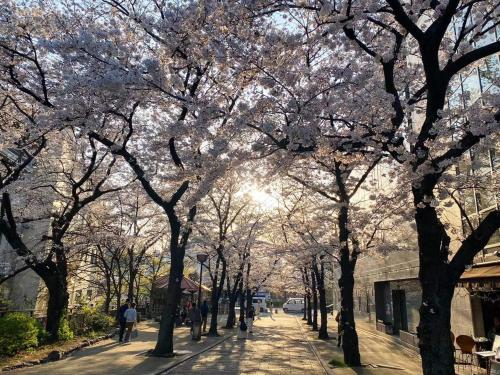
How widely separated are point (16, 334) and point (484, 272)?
14.3m

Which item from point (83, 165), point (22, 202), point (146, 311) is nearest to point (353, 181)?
point (83, 165)

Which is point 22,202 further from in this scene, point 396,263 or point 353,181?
point 396,263

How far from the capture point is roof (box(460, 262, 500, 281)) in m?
12.0

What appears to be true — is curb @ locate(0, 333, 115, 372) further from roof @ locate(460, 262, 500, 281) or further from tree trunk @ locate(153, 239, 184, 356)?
roof @ locate(460, 262, 500, 281)

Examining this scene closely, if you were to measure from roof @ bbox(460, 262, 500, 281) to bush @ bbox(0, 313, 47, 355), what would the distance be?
1381 cm

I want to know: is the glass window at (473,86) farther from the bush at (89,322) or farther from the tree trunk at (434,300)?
the bush at (89,322)

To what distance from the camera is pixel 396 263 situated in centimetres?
2325

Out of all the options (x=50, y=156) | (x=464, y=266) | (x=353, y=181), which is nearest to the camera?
(x=464, y=266)

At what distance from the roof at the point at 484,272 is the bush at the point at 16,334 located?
45.3 feet

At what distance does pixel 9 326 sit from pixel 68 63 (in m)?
8.15

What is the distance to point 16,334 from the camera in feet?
42.8

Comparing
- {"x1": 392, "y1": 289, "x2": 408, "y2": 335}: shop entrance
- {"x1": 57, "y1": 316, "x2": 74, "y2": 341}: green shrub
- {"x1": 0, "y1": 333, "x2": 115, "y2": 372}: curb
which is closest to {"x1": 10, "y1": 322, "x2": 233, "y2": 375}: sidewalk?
{"x1": 0, "y1": 333, "x2": 115, "y2": 372}: curb

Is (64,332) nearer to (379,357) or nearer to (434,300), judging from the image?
(379,357)

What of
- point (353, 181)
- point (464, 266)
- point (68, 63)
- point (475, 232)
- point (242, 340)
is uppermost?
point (68, 63)
